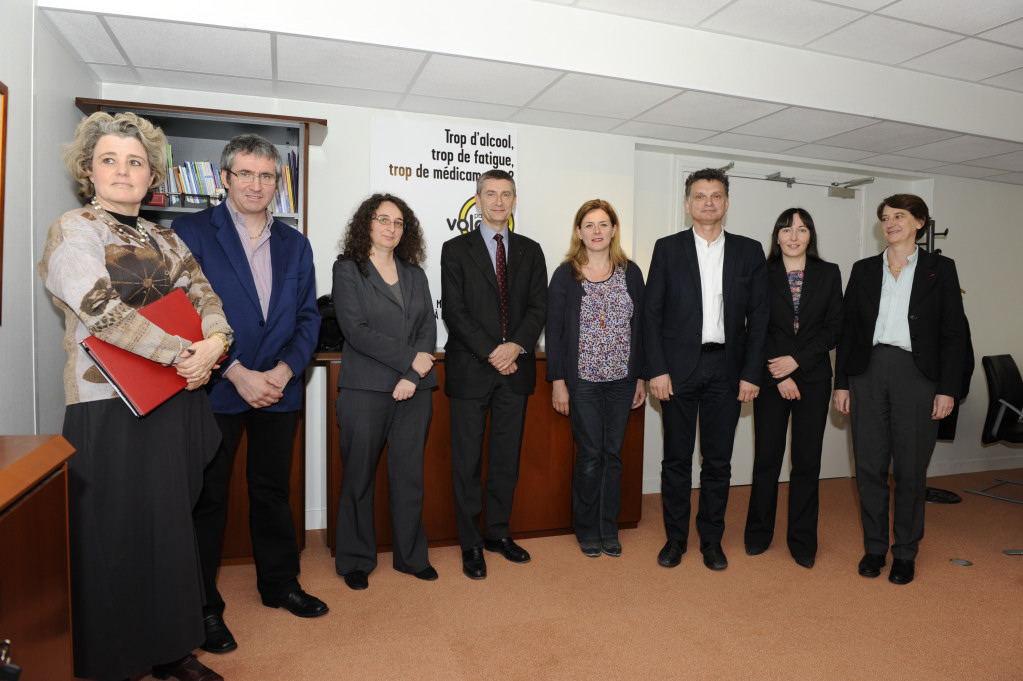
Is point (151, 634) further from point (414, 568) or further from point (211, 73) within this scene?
point (211, 73)

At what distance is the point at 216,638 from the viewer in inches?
87.1

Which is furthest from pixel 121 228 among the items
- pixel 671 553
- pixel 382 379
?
pixel 671 553

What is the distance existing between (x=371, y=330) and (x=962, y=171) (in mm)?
4920

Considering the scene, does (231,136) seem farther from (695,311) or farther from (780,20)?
(780,20)

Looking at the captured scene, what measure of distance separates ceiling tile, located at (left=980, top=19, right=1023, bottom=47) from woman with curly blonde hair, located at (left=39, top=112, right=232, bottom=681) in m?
3.78

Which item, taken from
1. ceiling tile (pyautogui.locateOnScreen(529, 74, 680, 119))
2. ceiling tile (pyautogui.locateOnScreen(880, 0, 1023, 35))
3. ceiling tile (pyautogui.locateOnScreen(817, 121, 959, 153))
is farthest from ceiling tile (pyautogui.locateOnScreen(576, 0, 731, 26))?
ceiling tile (pyautogui.locateOnScreen(817, 121, 959, 153))

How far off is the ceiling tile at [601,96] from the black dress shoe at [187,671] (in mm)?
2904

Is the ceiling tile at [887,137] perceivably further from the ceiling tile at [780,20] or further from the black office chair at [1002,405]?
the black office chair at [1002,405]

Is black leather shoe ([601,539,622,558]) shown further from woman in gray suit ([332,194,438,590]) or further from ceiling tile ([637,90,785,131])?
ceiling tile ([637,90,785,131])

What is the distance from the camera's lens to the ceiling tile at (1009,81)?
3789mm

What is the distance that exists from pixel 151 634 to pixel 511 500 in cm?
169

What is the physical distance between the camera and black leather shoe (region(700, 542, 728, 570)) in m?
3.04

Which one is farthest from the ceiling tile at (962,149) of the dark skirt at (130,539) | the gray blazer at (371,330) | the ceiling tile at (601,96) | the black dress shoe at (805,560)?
the dark skirt at (130,539)

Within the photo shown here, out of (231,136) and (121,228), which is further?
(231,136)
